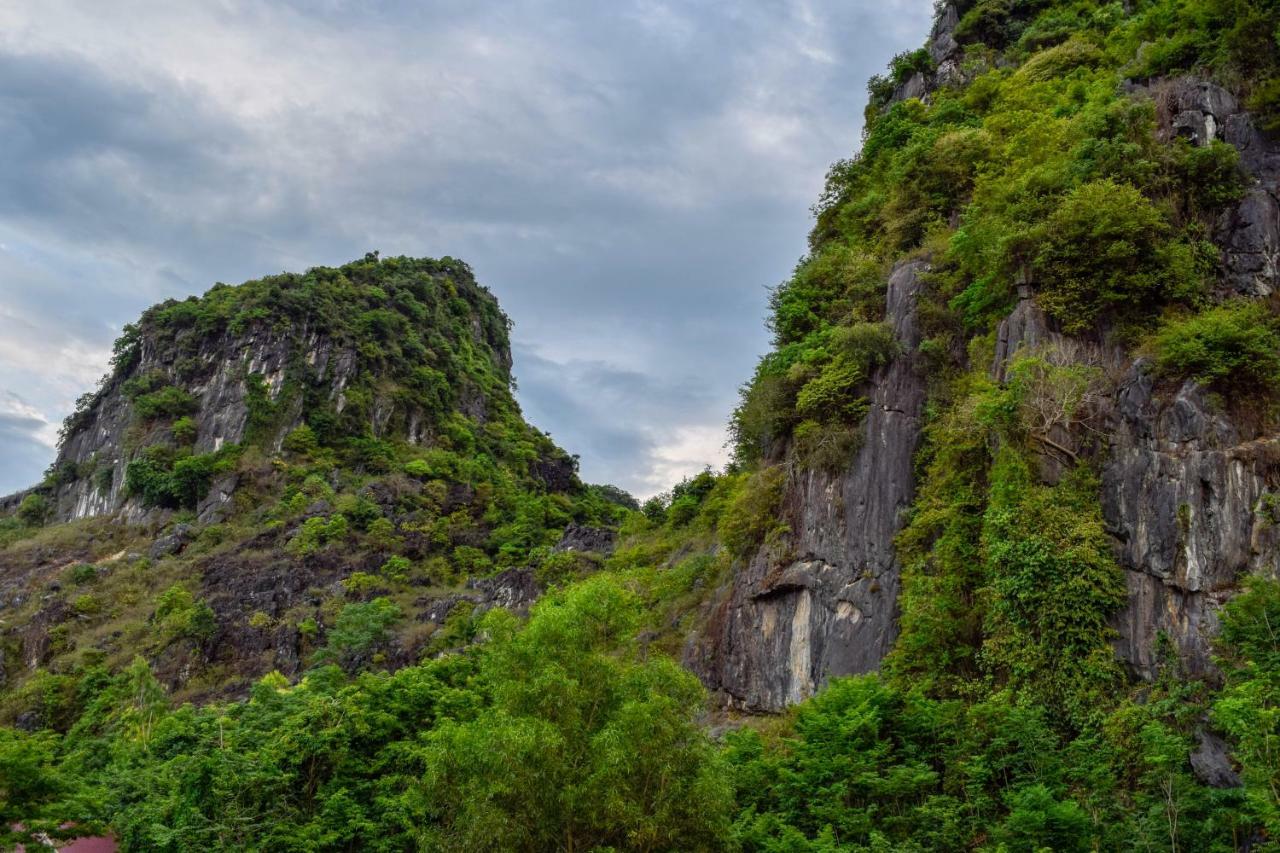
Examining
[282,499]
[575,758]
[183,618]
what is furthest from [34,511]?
[575,758]

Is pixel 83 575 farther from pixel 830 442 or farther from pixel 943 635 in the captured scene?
pixel 943 635

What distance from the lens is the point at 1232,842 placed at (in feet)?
34.3

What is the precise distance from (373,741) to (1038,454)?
43.6 feet

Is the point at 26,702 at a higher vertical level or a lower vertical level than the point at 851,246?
lower

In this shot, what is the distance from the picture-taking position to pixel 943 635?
15.4 m

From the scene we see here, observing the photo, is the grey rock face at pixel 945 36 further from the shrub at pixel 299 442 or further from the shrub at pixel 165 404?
the shrub at pixel 165 404

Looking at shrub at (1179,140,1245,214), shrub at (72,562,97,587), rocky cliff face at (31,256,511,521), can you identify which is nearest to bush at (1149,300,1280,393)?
shrub at (1179,140,1245,214)

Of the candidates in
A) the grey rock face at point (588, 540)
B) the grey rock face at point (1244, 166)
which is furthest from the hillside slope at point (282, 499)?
the grey rock face at point (1244, 166)

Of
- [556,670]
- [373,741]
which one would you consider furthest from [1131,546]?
[373,741]

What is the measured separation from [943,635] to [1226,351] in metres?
6.81

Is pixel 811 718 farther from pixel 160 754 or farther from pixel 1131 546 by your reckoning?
pixel 160 754

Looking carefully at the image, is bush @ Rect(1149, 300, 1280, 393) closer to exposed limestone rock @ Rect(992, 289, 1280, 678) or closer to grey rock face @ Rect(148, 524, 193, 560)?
exposed limestone rock @ Rect(992, 289, 1280, 678)

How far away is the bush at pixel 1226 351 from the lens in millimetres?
13797

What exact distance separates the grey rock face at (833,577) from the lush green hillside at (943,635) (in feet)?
1.45
